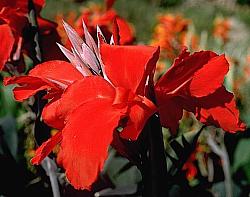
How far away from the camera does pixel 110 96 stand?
75 centimetres

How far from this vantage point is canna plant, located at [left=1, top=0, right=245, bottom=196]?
0.70 meters

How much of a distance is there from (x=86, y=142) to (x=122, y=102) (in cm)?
6

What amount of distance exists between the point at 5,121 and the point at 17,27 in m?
0.45

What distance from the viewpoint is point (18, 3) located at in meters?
1.15

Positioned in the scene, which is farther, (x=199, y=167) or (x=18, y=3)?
(x=199, y=167)

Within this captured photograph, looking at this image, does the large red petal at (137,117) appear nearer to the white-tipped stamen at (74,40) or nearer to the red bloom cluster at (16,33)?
the white-tipped stamen at (74,40)

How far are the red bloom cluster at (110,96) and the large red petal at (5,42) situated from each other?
25 cm

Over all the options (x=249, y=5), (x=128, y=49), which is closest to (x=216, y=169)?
(x=128, y=49)

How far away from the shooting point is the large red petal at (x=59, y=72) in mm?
801

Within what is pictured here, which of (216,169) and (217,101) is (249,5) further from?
(217,101)

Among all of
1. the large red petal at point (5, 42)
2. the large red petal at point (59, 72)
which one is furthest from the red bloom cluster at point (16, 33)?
the large red petal at point (59, 72)

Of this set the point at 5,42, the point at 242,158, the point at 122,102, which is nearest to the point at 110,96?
the point at 122,102

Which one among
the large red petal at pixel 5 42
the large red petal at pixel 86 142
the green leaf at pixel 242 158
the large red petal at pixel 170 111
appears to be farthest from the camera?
the green leaf at pixel 242 158

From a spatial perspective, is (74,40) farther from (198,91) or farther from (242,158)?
(242,158)
